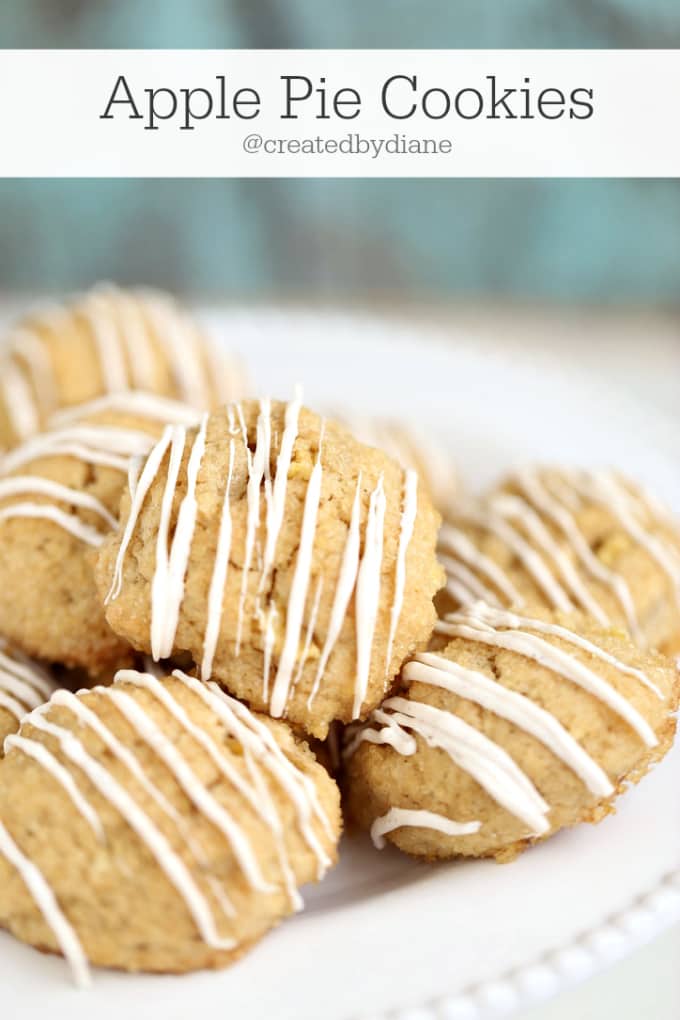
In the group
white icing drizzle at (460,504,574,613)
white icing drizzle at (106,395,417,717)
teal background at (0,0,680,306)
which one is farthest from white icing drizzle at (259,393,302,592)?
teal background at (0,0,680,306)

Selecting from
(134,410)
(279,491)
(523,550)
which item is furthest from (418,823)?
(134,410)

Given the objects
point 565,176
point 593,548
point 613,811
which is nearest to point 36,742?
point 613,811

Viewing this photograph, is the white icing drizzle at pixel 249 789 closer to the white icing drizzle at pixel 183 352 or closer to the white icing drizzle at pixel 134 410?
the white icing drizzle at pixel 134 410

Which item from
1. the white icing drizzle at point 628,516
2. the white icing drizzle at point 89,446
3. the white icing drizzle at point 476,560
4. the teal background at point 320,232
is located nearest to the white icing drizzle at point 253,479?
the white icing drizzle at point 89,446

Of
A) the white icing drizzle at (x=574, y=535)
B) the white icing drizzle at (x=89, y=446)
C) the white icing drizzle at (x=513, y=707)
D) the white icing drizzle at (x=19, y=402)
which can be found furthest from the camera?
the white icing drizzle at (x=19, y=402)

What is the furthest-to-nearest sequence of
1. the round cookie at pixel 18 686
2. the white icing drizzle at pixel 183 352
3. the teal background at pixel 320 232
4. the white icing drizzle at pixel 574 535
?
1. the teal background at pixel 320 232
2. the white icing drizzle at pixel 183 352
3. the white icing drizzle at pixel 574 535
4. the round cookie at pixel 18 686

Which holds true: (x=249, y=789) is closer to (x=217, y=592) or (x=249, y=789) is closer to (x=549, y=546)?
(x=217, y=592)

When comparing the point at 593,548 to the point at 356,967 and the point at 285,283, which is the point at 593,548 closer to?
the point at 356,967
